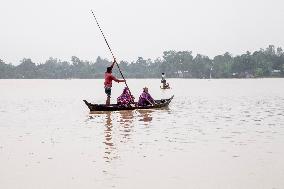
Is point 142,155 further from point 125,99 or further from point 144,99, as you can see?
point 144,99

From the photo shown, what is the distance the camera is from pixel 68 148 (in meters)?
12.0

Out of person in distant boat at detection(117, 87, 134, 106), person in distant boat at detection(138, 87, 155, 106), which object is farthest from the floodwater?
person in distant boat at detection(138, 87, 155, 106)

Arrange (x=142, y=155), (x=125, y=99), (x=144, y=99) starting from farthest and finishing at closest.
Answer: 1. (x=144, y=99)
2. (x=125, y=99)
3. (x=142, y=155)

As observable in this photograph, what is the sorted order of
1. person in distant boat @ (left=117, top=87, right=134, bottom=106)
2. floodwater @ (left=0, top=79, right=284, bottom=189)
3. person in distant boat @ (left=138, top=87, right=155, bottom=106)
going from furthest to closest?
person in distant boat @ (left=138, top=87, right=155, bottom=106) < person in distant boat @ (left=117, top=87, right=134, bottom=106) < floodwater @ (left=0, top=79, right=284, bottom=189)

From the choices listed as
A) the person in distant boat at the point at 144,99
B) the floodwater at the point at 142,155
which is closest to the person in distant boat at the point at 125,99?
the person in distant boat at the point at 144,99

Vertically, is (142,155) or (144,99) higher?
(144,99)

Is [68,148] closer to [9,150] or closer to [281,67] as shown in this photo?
[9,150]

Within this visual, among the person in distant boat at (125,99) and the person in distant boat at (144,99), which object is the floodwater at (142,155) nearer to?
the person in distant boat at (125,99)

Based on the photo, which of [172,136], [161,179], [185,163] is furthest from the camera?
[172,136]

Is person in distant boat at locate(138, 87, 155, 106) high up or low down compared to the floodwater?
up

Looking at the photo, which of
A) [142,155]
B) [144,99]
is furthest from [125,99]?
[142,155]

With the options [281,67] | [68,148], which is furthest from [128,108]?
[281,67]

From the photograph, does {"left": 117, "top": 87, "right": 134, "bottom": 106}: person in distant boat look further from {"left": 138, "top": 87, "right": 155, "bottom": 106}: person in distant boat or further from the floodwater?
the floodwater

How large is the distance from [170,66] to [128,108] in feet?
515
